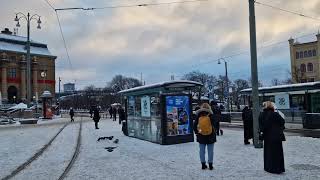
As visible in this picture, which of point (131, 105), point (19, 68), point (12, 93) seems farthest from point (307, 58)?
point (131, 105)

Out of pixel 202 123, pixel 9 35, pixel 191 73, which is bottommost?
pixel 202 123

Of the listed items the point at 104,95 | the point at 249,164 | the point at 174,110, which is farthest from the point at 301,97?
the point at 104,95

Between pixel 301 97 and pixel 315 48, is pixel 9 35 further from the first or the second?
pixel 301 97

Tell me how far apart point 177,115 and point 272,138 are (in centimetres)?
857

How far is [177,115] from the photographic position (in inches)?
763

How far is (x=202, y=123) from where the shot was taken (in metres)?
11.9

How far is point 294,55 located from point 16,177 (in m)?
90.5

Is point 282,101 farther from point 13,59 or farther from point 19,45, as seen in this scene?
point 19,45

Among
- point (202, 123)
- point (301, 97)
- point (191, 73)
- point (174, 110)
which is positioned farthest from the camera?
point (191, 73)

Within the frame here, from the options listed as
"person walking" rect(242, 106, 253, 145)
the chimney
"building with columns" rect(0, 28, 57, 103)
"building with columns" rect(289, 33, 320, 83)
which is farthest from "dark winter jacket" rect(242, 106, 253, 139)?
the chimney

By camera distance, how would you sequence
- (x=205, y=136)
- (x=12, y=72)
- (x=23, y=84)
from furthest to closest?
1. (x=23, y=84)
2. (x=12, y=72)
3. (x=205, y=136)

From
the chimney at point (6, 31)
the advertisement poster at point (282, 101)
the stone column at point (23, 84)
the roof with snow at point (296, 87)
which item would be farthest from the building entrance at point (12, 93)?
the advertisement poster at point (282, 101)

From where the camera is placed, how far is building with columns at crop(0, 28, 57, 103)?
110250 millimetres

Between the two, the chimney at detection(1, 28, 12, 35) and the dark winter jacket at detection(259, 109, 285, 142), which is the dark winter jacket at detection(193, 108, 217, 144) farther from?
the chimney at detection(1, 28, 12, 35)
